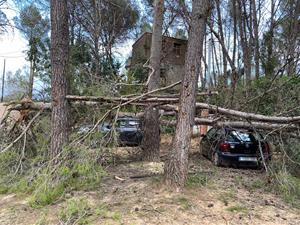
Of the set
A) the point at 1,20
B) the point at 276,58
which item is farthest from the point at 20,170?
the point at 276,58

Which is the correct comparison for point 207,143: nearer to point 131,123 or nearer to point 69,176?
point 131,123

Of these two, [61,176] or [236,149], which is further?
[236,149]

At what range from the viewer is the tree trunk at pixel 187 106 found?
19.9 ft

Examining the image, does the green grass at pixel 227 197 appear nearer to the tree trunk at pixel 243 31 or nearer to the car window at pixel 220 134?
the car window at pixel 220 134

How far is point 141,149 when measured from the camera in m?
9.56

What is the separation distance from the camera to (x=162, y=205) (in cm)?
538

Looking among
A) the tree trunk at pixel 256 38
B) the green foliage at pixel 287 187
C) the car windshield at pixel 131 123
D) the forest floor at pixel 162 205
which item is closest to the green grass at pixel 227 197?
the forest floor at pixel 162 205

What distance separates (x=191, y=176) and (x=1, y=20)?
28.4 feet

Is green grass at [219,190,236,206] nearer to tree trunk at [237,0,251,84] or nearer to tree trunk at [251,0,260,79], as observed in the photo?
tree trunk at [251,0,260,79]

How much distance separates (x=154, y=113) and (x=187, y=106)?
310 centimetres

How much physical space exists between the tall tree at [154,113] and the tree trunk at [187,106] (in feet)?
9.66

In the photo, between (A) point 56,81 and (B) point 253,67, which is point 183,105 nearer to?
(A) point 56,81

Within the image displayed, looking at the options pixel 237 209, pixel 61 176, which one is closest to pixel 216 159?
pixel 237 209

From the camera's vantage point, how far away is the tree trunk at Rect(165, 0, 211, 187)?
605 centimetres
